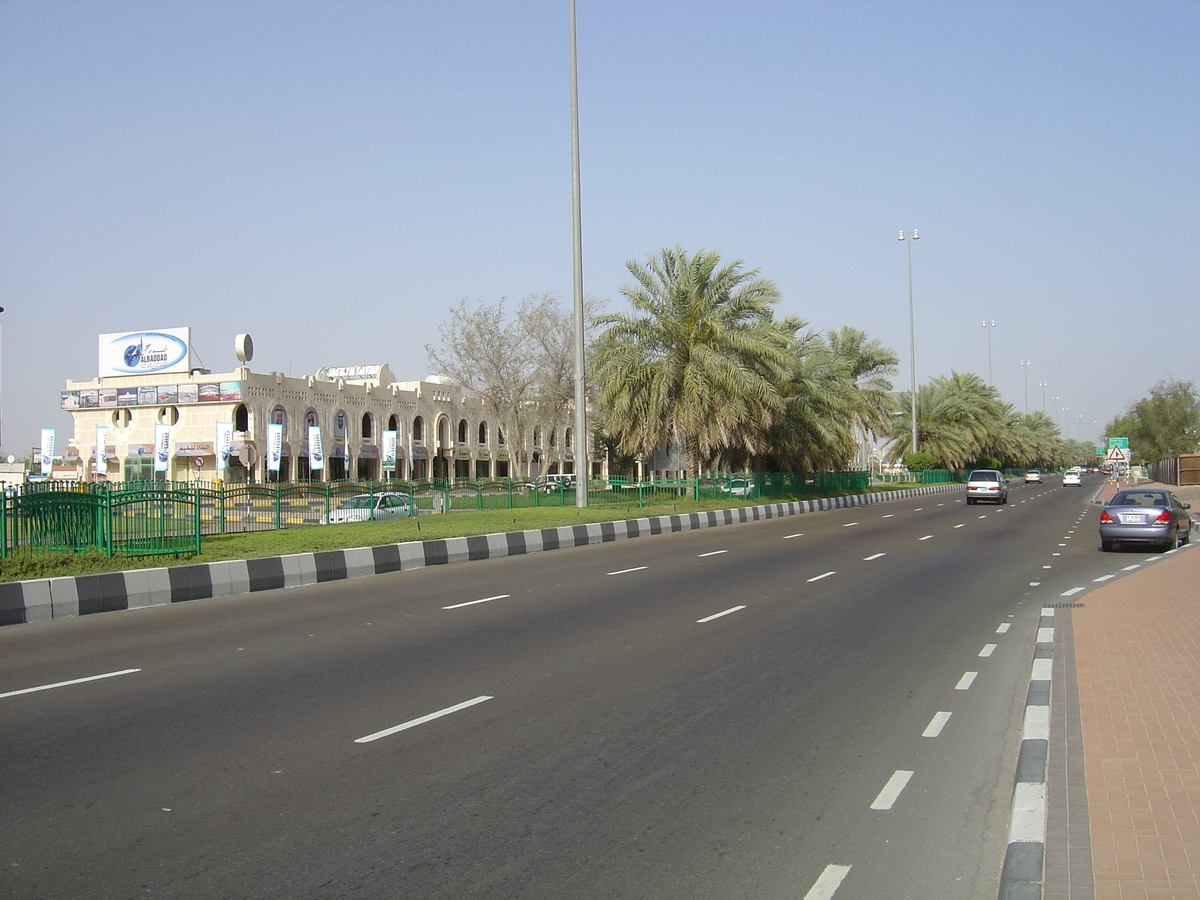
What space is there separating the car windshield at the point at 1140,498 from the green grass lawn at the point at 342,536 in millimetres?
Result: 12566

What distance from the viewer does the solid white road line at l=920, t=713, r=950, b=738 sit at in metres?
6.78

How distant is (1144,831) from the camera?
15.0 ft

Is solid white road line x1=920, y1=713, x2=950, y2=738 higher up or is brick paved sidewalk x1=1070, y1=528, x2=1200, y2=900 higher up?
brick paved sidewalk x1=1070, y1=528, x2=1200, y2=900

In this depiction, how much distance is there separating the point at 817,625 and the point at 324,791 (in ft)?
22.8

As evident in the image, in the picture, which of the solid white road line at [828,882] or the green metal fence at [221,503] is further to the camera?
the green metal fence at [221,503]

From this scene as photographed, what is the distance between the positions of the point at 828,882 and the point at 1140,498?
20.2 meters

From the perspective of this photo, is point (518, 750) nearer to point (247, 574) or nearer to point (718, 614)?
point (718, 614)

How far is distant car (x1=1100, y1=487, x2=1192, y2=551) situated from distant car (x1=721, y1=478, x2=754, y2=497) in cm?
1881

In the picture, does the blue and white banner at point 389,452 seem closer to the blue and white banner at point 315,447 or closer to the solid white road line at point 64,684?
the blue and white banner at point 315,447

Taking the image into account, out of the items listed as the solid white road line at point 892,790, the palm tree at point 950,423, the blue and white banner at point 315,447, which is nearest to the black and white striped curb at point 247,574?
the solid white road line at point 892,790

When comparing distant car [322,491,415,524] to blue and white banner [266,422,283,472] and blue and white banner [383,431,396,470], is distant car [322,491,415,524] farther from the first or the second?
blue and white banner [266,422,283,472]

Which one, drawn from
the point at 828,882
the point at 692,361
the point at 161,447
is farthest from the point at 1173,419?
the point at 828,882

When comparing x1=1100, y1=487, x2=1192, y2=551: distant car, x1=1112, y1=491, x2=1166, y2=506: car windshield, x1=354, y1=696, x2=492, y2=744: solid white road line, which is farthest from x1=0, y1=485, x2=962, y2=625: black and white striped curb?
x1=1112, y1=491, x2=1166, y2=506: car windshield

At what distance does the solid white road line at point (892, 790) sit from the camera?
5377 millimetres
